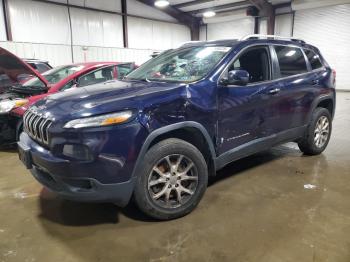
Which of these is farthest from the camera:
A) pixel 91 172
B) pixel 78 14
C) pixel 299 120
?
pixel 78 14

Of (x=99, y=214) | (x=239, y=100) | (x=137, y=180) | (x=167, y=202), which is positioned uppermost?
(x=239, y=100)

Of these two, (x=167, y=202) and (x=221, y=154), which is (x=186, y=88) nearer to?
(x=221, y=154)

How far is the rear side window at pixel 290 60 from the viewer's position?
354 cm

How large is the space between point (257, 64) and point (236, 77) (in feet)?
2.47

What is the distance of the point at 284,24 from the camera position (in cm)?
1508

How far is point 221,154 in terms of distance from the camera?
9.61ft

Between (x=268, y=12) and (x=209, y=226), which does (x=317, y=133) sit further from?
(x=268, y=12)

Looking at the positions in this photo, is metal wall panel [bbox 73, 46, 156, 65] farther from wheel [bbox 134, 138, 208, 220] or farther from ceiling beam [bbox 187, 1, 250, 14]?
wheel [bbox 134, 138, 208, 220]

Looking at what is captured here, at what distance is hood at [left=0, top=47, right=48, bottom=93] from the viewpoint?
4582mm

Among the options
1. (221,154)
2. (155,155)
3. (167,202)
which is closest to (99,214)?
(167,202)

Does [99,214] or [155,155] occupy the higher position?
[155,155]

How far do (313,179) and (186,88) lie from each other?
200cm

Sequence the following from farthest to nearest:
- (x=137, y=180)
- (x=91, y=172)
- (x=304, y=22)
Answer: (x=304, y=22) → (x=137, y=180) → (x=91, y=172)

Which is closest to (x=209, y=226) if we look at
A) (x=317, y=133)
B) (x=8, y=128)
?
(x=317, y=133)
